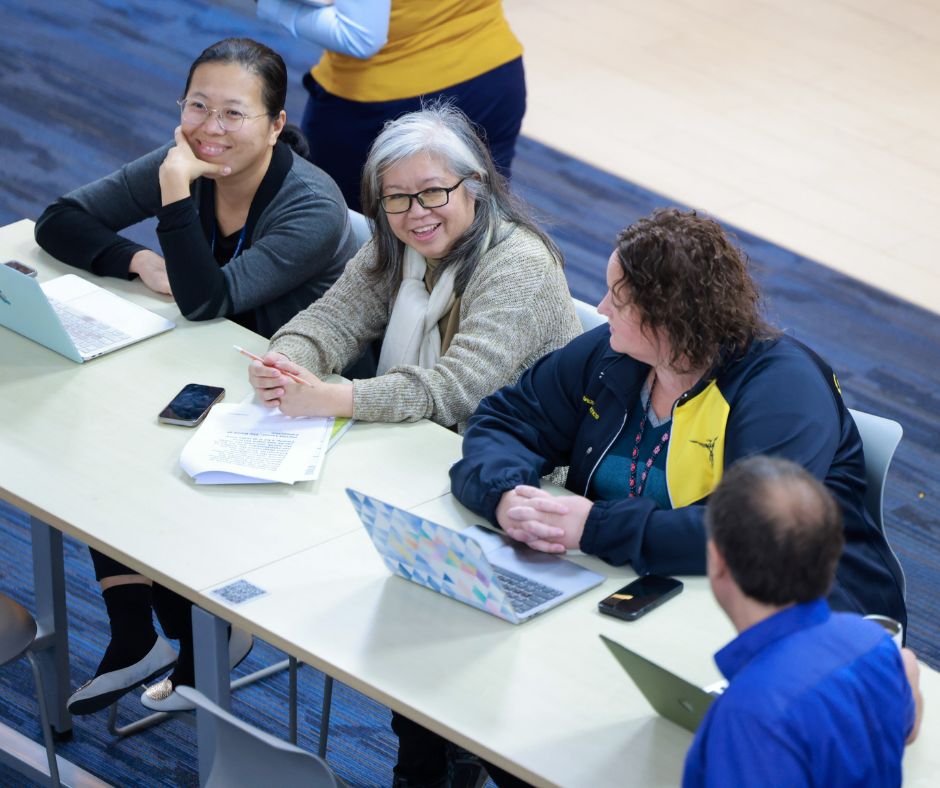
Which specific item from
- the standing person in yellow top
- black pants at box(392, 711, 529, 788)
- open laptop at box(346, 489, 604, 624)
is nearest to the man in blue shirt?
open laptop at box(346, 489, 604, 624)

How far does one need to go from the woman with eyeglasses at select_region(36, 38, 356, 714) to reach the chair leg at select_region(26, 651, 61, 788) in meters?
0.18

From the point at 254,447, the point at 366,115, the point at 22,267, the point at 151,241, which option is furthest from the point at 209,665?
the point at 151,241

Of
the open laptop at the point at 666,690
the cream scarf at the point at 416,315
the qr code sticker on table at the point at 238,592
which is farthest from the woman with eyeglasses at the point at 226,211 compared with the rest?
the open laptop at the point at 666,690

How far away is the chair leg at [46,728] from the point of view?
9.00 feet

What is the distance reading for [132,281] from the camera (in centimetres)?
336

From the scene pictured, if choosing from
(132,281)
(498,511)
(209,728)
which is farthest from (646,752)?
(132,281)

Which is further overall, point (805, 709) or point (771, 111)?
point (771, 111)

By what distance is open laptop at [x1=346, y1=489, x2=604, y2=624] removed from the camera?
2.14 m

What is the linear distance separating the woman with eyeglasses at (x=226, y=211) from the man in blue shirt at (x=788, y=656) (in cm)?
177

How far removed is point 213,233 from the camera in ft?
11.3

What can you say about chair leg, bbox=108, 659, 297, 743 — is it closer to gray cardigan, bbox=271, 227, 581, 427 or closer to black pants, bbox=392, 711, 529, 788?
black pants, bbox=392, 711, 529, 788

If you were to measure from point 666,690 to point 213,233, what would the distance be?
6.23 ft

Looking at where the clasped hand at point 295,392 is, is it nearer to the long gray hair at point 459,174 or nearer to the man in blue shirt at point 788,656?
the long gray hair at point 459,174

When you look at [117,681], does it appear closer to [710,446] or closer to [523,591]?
[523,591]
